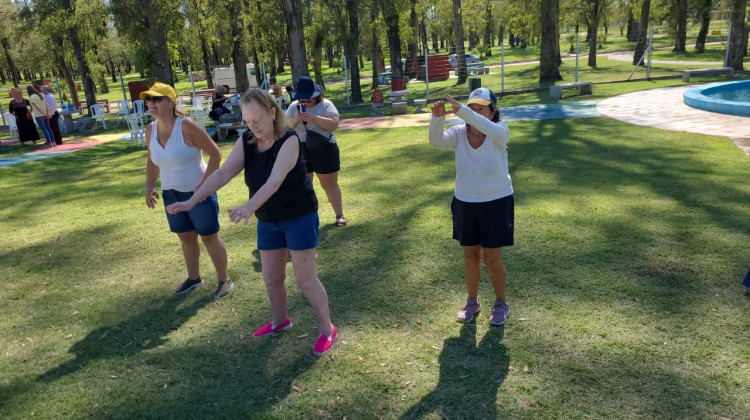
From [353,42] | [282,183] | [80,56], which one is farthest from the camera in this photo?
[80,56]

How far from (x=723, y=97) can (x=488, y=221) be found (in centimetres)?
1653

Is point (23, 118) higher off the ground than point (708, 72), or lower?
higher

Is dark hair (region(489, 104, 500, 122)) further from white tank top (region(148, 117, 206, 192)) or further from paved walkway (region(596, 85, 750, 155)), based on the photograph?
paved walkway (region(596, 85, 750, 155))

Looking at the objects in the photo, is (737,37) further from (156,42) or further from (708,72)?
(156,42)

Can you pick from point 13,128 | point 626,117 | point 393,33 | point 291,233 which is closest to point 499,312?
point 291,233

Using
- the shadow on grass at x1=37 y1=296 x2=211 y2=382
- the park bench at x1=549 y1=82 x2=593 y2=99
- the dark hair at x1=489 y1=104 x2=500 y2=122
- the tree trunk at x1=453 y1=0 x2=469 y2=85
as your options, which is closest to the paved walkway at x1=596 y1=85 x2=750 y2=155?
the park bench at x1=549 y1=82 x2=593 y2=99

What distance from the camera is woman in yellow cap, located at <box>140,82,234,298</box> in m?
4.26

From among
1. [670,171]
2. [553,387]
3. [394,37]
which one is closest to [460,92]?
[394,37]

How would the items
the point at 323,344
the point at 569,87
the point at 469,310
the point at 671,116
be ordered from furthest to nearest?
the point at 569,87 < the point at 671,116 < the point at 469,310 < the point at 323,344

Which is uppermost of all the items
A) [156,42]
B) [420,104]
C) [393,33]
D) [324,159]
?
[156,42]

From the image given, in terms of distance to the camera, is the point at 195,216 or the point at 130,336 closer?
the point at 130,336

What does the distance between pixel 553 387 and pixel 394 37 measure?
2154cm

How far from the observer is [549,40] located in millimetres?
22438

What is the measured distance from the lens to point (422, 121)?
1511cm
